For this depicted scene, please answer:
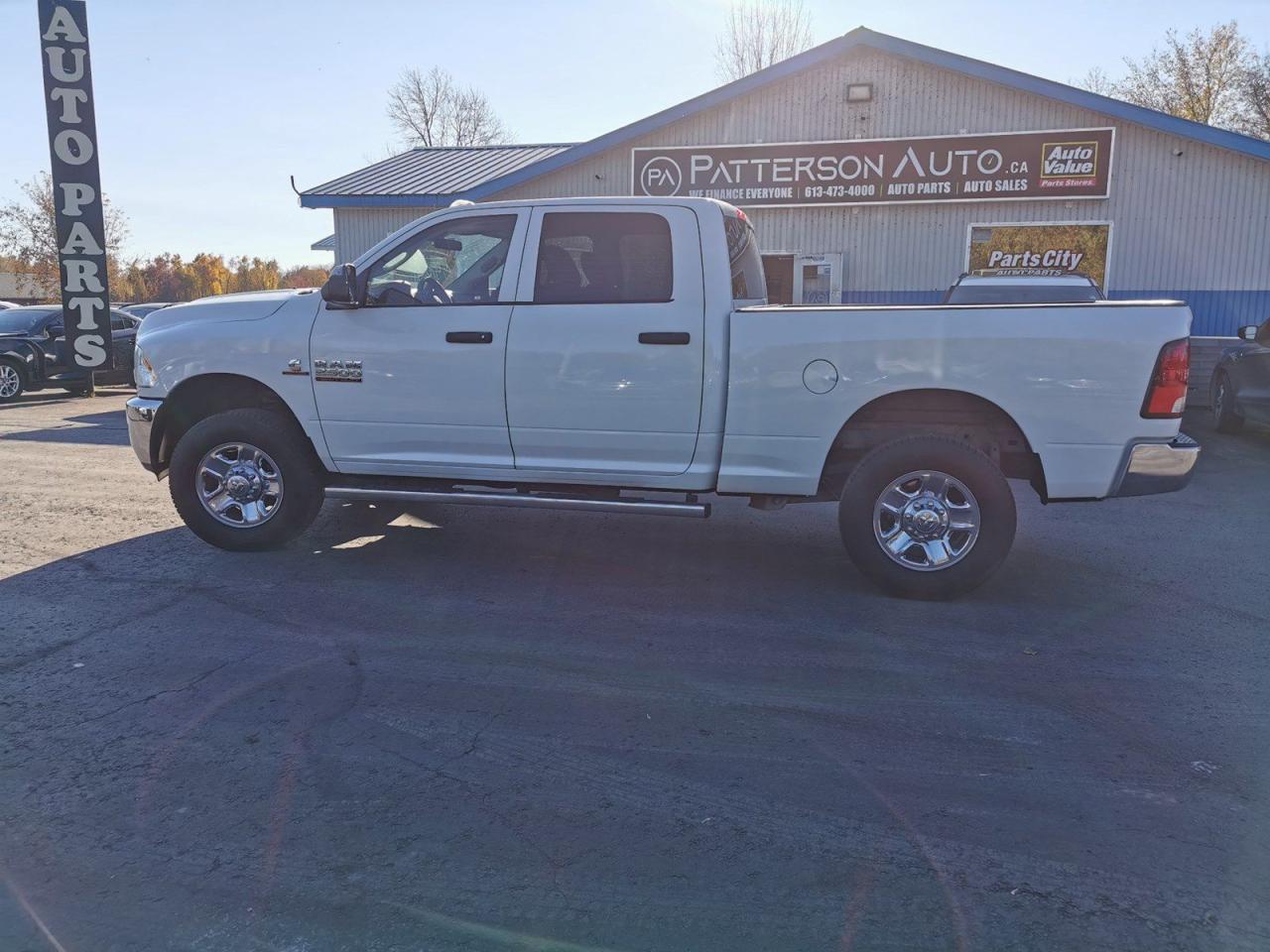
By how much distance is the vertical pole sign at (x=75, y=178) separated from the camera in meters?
16.5

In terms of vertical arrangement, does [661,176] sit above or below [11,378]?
above

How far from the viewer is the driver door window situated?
594 centimetres

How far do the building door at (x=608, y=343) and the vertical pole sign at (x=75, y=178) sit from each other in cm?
1406

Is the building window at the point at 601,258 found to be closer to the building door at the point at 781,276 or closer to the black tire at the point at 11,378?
the building door at the point at 781,276

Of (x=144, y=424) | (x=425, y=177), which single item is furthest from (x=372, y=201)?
(x=144, y=424)

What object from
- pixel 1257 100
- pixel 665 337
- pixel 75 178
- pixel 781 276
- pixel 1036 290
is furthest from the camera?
pixel 1257 100

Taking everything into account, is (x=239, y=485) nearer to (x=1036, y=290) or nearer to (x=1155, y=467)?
(x=1155, y=467)

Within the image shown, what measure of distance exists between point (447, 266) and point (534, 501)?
60.8 inches

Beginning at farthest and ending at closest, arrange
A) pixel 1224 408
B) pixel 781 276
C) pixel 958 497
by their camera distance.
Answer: pixel 781 276
pixel 1224 408
pixel 958 497

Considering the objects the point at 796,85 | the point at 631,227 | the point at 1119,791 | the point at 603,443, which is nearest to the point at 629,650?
the point at 603,443

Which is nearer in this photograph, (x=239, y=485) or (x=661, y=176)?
(x=239, y=485)

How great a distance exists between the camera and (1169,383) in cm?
505

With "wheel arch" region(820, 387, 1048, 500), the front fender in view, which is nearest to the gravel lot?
"wheel arch" region(820, 387, 1048, 500)

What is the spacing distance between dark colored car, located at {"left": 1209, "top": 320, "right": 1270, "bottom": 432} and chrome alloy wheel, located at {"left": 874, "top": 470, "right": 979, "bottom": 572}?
732 centimetres
